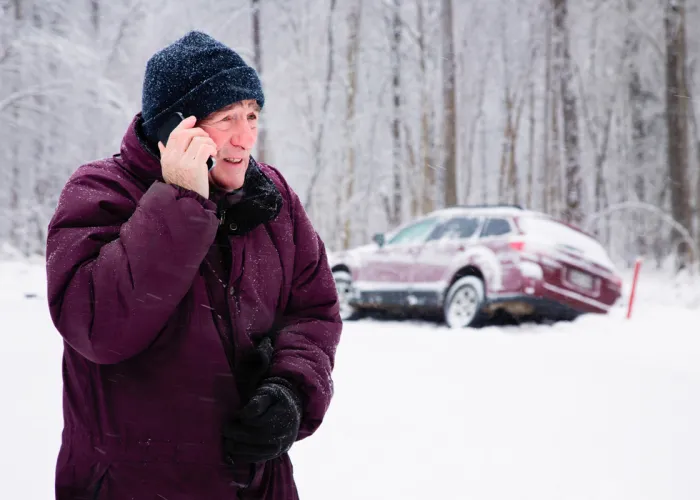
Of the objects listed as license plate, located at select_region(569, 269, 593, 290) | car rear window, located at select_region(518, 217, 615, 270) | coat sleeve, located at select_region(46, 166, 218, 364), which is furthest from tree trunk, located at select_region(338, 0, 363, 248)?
coat sleeve, located at select_region(46, 166, 218, 364)

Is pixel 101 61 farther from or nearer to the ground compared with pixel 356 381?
farther from the ground

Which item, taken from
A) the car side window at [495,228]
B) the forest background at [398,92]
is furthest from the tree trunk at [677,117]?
the car side window at [495,228]

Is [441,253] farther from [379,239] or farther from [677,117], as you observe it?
[677,117]

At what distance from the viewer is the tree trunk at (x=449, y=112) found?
16.5m

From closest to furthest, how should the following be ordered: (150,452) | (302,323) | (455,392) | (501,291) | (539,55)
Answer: (150,452)
(302,323)
(455,392)
(501,291)
(539,55)

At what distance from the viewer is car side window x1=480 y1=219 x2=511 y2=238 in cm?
969

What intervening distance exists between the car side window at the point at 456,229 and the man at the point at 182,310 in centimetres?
A: 858

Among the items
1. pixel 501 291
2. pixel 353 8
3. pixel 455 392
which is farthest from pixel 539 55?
pixel 455 392

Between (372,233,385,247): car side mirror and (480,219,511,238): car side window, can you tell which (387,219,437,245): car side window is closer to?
(372,233,385,247): car side mirror

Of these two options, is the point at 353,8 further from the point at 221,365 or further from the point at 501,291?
the point at 221,365

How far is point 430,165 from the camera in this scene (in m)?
23.8

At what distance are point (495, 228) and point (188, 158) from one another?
8.60m

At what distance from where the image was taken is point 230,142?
1.76 m

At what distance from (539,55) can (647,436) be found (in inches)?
1104
